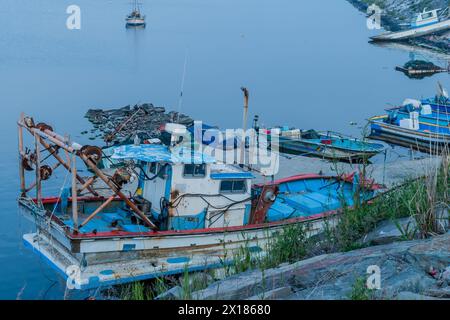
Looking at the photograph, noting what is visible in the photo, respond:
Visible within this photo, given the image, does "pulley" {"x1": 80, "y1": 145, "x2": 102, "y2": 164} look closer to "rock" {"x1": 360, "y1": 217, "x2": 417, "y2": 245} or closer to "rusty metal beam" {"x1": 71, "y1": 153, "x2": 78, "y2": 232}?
"rusty metal beam" {"x1": 71, "y1": 153, "x2": 78, "y2": 232}

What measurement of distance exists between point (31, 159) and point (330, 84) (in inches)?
1394

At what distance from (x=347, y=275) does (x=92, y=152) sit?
20.8ft

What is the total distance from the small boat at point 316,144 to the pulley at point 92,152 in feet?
47.0

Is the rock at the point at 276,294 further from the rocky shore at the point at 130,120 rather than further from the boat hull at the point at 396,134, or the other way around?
the boat hull at the point at 396,134

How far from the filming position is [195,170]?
1340cm

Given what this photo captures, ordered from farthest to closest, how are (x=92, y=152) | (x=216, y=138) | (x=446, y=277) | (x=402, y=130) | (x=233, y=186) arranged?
(x=402, y=130), (x=216, y=138), (x=233, y=186), (x=92, y=152), (x=446, y=277)

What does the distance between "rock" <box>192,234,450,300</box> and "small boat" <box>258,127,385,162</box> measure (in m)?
17.6

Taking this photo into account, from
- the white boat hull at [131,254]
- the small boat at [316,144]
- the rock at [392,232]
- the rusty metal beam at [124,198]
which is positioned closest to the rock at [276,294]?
the rock at [392,232]

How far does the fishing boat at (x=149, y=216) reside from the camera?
12320mm

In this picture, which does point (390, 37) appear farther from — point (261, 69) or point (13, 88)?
point (13, 88)

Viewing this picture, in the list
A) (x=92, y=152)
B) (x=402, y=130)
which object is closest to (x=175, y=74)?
Result: (x=402, y=130)

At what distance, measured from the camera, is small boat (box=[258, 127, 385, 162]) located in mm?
25594

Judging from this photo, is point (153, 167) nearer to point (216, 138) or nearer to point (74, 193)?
point (74, 193)

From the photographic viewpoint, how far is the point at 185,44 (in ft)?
203
